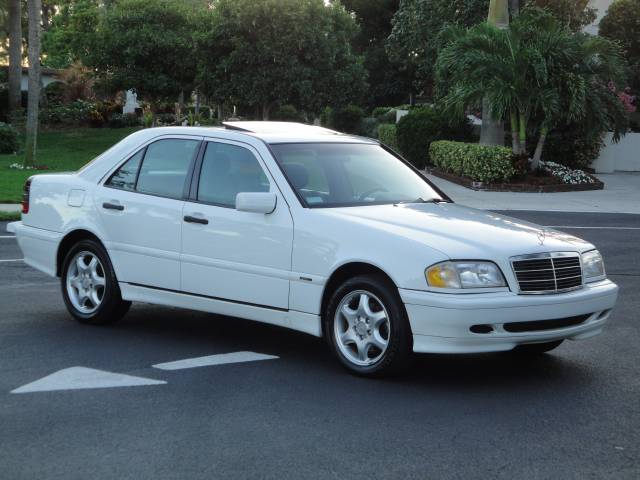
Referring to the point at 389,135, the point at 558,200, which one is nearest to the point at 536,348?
the point at 558,200

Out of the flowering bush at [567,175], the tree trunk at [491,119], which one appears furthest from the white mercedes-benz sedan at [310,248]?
the tree trunk at [491,119]

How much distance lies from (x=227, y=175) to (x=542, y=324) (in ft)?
8.25

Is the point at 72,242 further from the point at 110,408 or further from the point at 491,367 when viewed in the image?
the point at 491,367

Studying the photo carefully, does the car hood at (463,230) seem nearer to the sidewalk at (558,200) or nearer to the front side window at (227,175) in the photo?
the front side window at (227,175)

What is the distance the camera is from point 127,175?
8195mm

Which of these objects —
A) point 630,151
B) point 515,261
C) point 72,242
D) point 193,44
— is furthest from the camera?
point 193,44

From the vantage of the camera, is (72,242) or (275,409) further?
(72,242)

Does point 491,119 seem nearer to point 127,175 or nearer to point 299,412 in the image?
point 127,175

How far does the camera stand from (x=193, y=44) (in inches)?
1721

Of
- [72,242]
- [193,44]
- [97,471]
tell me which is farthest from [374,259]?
[193,44]

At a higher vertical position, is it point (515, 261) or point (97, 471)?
point (515, 261)

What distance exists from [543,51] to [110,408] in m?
21.5

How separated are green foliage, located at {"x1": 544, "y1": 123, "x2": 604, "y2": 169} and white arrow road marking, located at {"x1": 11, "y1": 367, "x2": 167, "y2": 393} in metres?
24.4

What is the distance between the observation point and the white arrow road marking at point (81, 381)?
20.8 ft
